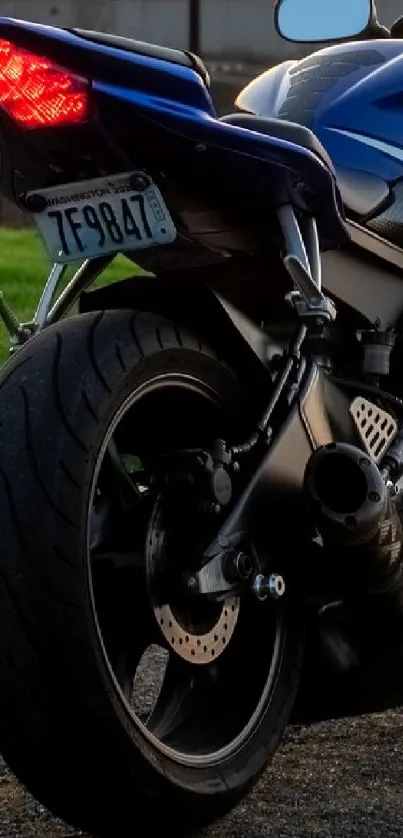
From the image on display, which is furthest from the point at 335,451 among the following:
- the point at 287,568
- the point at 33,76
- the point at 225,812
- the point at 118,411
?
the point at 33,76

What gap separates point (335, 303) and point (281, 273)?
0.21 m

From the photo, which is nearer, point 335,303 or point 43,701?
point 43,701

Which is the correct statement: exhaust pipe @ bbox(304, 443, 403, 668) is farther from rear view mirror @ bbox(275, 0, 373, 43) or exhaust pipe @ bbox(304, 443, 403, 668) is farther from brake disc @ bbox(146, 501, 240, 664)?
rear view mirror @ bbox(275, 0, 373, 43)

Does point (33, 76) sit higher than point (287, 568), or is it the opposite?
point (33, 76)

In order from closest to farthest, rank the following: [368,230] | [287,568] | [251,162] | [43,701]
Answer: [43,701]
[251,162]
[287,568]
[368,230]

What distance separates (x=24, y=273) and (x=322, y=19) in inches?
372

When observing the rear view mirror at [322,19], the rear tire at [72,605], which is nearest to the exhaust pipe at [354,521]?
the rear tire at [72,605]

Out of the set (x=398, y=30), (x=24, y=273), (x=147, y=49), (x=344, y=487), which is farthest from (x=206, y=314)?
(x=24, y=273)

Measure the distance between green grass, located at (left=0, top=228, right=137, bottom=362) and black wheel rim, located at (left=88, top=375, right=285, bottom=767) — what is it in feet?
24.2

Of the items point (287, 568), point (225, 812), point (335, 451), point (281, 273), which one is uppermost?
point (281, 273)

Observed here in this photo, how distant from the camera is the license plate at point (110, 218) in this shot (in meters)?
2.80

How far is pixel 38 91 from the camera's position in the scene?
2723 millimetres

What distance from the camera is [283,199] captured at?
3002 mm

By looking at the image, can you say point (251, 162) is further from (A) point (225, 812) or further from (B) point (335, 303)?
(A) point (225, 812)
